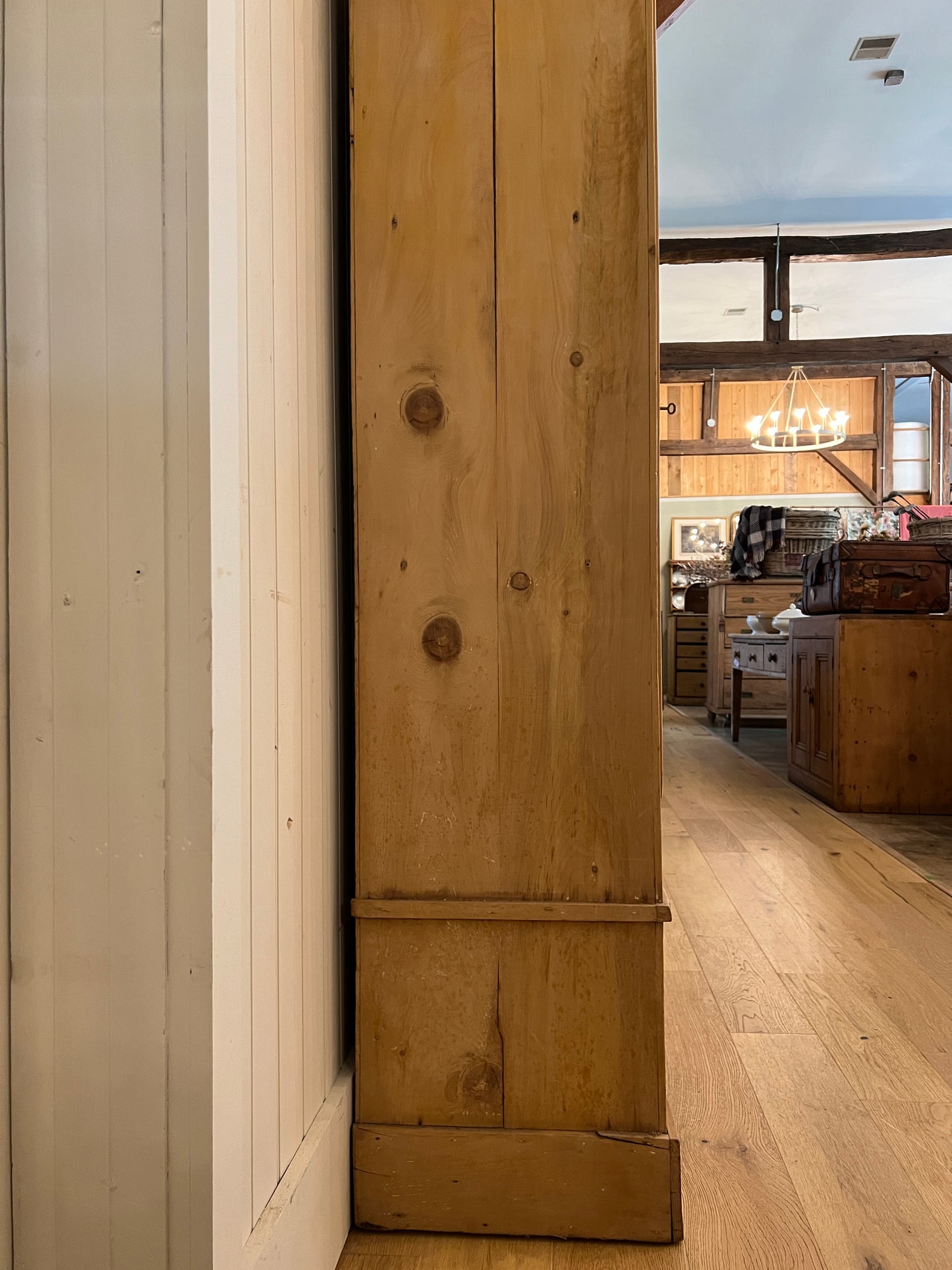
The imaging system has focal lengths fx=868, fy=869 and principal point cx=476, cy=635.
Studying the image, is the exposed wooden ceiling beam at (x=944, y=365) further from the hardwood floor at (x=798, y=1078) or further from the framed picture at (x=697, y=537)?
the hardwood floor at (x=798, y=1078)

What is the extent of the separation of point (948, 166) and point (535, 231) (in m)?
6.09

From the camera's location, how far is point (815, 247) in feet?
21.2

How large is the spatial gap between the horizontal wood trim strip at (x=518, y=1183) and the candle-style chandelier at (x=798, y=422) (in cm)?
647

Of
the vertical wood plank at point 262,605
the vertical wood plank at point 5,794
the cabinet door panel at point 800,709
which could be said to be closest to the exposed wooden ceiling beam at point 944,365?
A: the cabinet door panel at point 800,709

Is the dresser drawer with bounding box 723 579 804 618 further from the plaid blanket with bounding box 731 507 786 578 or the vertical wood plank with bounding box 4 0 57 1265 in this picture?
the vertical wood plank with bounding box 4 0 57 1265

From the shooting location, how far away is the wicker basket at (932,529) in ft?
11.8

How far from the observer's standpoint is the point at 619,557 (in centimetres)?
101

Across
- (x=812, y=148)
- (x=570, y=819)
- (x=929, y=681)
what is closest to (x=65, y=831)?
(x=570, y=819)

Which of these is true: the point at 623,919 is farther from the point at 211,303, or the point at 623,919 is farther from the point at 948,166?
the point at 948,166

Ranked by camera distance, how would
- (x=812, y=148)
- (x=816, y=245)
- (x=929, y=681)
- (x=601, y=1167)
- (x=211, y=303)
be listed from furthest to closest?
(x=816, y=245) → (x=812, y=148) → (x=929, y=681) → (x=601, y=1167) → (x=211, y=303)

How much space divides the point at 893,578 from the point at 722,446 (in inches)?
268

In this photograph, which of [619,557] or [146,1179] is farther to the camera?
[619,557]

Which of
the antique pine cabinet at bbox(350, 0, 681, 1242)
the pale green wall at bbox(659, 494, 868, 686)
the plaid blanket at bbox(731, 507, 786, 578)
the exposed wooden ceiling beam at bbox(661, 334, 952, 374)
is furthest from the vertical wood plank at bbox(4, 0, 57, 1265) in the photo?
the pale green wall at bbox(659, 494, 868, 686)

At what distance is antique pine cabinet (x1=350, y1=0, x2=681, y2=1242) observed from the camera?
1.01 m
